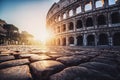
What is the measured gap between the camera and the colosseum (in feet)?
43.2

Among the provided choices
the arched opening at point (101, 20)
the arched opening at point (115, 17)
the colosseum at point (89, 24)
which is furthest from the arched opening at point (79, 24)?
the arched opening at point (115, 17)

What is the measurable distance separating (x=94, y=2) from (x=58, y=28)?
8.51 meters

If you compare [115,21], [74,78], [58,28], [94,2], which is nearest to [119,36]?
[115,21]

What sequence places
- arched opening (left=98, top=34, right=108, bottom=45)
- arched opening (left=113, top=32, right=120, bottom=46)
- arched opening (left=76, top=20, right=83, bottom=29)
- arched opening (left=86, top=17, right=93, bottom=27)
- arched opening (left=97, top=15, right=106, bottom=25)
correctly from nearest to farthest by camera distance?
1. arched opening (left=113, top=32, right=120, bottom=46)
2. arched opening (left=98, top=34, right=108, bottom=45)
3. arched opening (left=97, top=15, right=106, bottom=25)
4. arched opening (left=86, top=17, right=93, bottom=27)
5. arched opening (left=76, top=20, right=83, bottom=29)

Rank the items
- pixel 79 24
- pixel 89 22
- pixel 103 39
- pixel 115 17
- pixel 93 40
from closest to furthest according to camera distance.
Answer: pixel 115 17, pixel 103 39, pixel 93 40, pixel 89 22, pixel 79 24

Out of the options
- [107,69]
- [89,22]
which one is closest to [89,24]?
[89,22]

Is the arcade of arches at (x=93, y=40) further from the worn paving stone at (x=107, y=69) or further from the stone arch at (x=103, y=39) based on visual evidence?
the worn paving stone at (x=107, y=69)

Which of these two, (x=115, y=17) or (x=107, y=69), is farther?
(x=115, y=17)

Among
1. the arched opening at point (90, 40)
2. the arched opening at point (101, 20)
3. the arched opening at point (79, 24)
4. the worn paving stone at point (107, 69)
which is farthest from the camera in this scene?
the arched opening at point (79, 24)

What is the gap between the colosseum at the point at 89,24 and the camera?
13.2 meters

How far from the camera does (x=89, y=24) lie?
15609mm

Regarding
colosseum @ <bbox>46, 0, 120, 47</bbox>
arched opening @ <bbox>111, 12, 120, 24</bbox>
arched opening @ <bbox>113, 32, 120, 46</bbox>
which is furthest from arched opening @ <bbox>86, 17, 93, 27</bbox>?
arched opening @ <bbox>113, 32, 120, 46</bbox>

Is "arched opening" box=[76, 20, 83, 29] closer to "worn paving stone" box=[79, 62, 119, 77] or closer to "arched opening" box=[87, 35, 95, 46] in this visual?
"arched opening" box=[87, 35, 95, 46]

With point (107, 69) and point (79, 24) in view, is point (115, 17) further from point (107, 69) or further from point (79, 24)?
point (107, 69)
